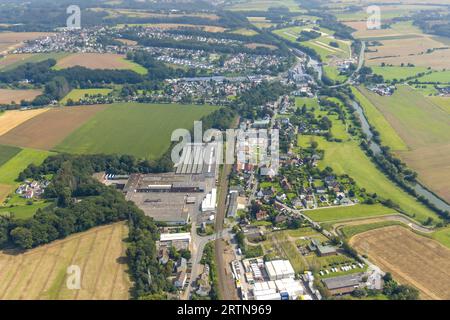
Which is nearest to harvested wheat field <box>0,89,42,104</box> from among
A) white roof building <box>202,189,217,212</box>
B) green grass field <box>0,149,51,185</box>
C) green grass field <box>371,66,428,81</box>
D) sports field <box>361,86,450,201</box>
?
green grass field <box>0,149,51,185</box>

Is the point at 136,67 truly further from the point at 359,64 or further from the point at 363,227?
the point at 363,227

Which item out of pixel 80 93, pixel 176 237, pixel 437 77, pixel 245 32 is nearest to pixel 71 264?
pixel 176 237

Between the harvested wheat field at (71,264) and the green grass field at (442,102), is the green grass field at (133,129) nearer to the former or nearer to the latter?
the harvested wheat field at (71,264)

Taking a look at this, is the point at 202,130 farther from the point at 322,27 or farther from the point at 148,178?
the point at 322,27

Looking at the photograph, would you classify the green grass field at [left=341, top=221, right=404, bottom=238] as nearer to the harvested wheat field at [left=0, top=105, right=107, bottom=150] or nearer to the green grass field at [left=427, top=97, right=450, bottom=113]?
the green grass field at [left=427, top=97, right=450, bottom=113]

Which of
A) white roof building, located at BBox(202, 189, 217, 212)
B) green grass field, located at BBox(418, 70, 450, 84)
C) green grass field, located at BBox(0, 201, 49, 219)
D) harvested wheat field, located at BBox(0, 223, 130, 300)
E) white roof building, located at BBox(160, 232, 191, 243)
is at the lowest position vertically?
harvested wheat field, located at BBox(0, 223, 130, 300)

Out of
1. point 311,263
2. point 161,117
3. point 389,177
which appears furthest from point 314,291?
point 161,117

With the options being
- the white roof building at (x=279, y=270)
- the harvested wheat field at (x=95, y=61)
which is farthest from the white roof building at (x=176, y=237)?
the harvested wheat field at (x=95, y=61)
